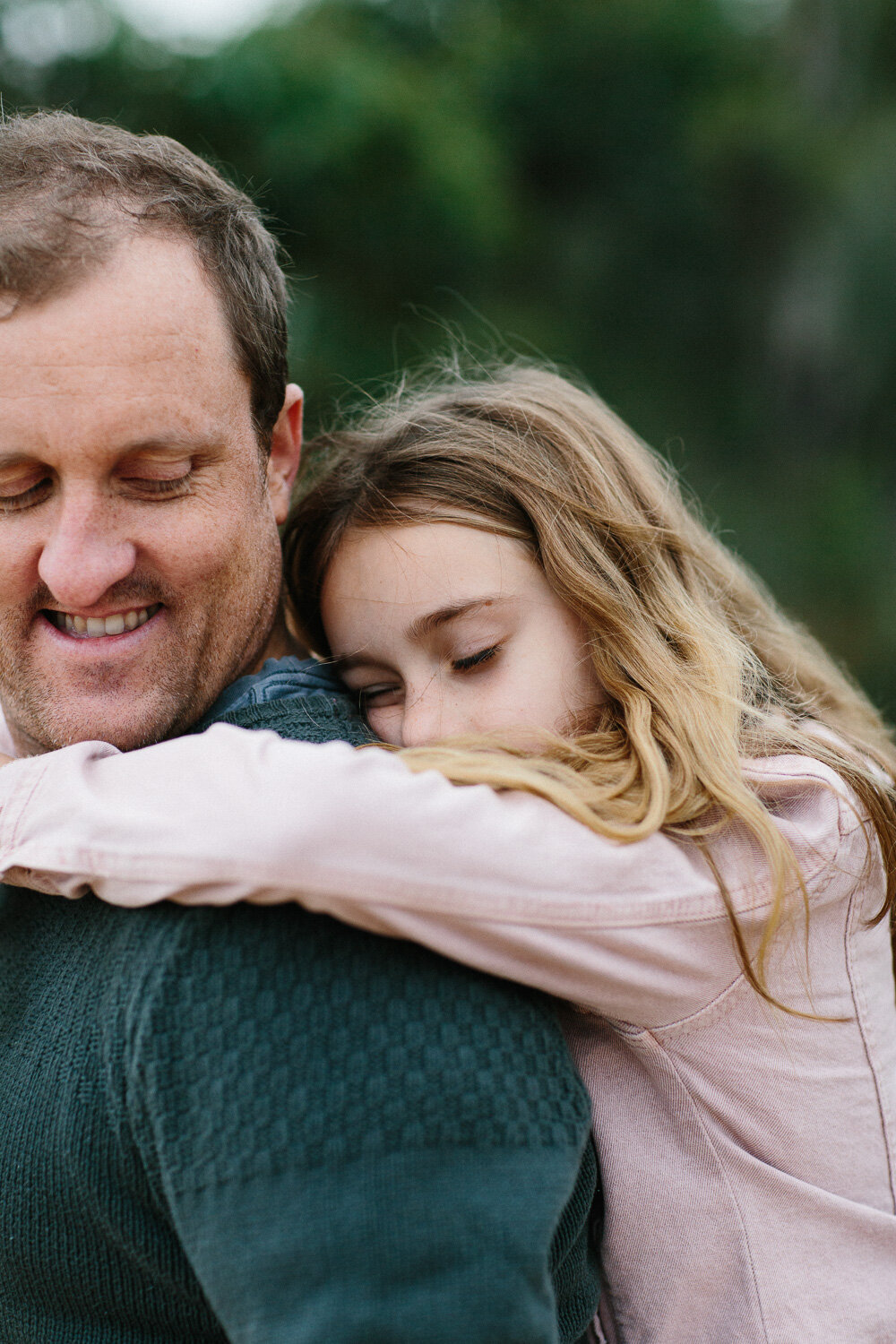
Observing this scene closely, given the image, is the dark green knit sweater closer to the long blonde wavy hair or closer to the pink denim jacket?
the pink denim jacket

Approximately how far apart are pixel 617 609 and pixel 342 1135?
871 mm

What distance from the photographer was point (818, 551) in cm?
750

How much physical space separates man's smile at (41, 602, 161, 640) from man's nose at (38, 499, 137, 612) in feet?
0.19

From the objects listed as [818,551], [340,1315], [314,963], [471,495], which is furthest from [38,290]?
[818,551]

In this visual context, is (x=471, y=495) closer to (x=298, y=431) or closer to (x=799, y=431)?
(x=298, y=431)

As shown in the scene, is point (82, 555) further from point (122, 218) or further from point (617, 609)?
point (617, 609)

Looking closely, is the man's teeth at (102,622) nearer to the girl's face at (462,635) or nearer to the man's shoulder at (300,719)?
the man's shoulder at (300,719)

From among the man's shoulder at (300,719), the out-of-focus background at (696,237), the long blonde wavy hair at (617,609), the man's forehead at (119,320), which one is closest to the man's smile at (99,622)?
the man's shoulder at (300,719)

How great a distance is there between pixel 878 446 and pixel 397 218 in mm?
4187

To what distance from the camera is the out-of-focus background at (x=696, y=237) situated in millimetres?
6902

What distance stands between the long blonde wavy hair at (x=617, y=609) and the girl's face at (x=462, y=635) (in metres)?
0.03

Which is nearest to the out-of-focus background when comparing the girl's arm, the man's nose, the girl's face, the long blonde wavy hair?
the long blonde wavy hair

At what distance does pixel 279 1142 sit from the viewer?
0.91 m

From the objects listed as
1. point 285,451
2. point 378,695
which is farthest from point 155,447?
point 378,695
